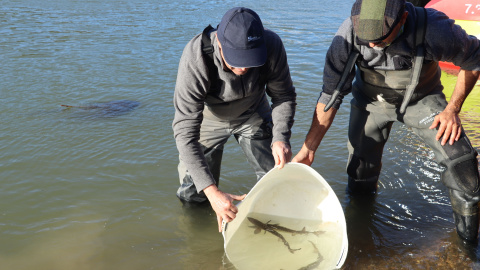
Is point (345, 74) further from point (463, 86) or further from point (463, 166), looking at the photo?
point (463, 166)

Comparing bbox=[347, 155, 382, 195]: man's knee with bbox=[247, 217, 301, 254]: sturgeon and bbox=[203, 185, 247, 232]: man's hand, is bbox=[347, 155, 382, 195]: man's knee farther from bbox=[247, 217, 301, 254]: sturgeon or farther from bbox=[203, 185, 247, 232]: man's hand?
bbox=[203, 185, 247, 232]: man's hand

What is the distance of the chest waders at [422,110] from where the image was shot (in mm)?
3176

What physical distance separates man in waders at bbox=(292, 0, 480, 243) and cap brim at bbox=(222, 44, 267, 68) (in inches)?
27.9

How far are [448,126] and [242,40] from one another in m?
1.59

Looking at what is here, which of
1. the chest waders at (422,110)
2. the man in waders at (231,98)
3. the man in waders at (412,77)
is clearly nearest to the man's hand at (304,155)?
the man in waders at (412,77)

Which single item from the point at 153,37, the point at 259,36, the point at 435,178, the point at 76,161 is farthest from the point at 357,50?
the point at 153,37

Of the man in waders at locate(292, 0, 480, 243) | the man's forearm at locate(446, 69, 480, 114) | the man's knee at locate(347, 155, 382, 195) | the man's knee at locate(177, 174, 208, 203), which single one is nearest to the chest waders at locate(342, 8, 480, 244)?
the man in waders at locate(292, 0, 480, 243)

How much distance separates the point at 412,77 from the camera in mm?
3178

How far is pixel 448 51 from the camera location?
3074mm

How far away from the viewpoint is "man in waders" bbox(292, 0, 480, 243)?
302cm

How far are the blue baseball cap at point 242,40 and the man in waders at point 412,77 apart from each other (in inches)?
27.4

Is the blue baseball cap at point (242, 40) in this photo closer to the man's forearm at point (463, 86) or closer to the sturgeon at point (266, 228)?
the sturgeon at point (266, 228)

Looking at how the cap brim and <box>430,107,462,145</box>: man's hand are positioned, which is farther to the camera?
<box>430,107,462,145</box>: man's hand

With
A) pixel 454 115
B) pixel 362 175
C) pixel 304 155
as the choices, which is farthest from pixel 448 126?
pixel 362 175
